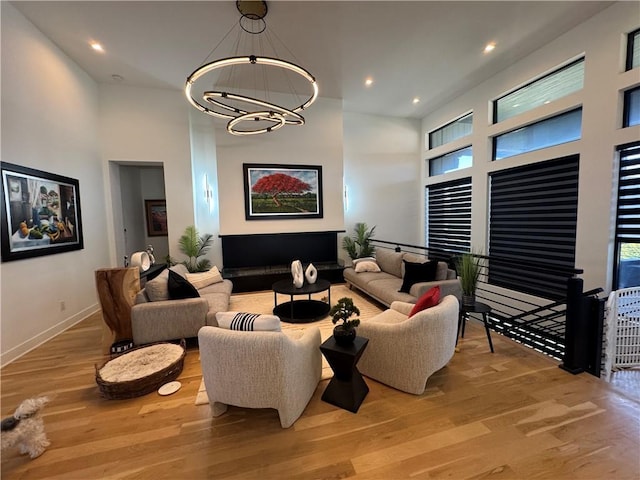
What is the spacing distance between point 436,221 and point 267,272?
4.55 metres

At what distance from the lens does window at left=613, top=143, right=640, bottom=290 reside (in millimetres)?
3248

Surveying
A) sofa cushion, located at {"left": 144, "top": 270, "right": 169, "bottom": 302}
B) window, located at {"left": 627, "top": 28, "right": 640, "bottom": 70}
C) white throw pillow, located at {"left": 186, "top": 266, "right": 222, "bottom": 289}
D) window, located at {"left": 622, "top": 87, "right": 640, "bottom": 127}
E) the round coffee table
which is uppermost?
window, located at {"left": 627, "top": 28, "right": 640, "bottom": 70}

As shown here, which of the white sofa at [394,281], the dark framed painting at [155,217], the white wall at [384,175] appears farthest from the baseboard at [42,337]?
the white wall at [384,175]

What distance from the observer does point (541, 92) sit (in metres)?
4.27

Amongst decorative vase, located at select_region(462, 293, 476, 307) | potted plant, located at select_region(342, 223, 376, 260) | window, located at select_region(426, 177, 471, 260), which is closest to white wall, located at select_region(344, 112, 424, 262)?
potted plant, located at select_region(342, 223, 376, 260)

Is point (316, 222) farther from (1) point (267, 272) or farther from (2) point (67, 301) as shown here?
(2) point (67, 301)

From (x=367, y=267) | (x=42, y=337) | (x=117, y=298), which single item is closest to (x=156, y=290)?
(x=117, y=298)

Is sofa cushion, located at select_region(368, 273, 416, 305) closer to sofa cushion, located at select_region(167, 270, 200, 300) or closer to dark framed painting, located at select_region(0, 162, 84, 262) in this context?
sofa cushion, located at select_region(167, 270, 200, 300)

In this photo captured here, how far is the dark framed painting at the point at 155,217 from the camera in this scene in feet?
21.1

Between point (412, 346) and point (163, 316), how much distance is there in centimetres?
257

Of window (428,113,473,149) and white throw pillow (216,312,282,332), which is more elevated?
window (428,113,473,149)

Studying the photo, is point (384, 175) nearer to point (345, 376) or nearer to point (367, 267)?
point (367, 267)

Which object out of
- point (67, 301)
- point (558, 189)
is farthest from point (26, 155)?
point (558, 189)

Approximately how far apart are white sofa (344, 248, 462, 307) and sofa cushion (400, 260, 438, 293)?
0.20 feet
